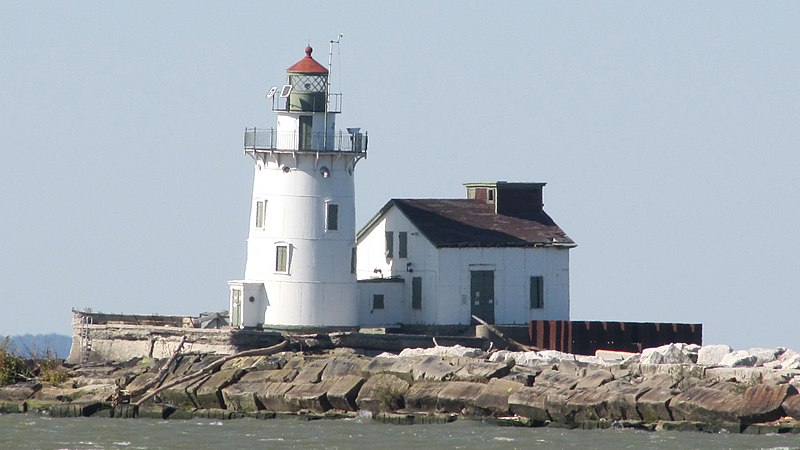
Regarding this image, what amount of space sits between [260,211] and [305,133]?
217 cm

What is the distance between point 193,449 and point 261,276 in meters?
14.4

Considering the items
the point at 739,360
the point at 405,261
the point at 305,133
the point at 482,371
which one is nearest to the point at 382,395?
the point at 482,371

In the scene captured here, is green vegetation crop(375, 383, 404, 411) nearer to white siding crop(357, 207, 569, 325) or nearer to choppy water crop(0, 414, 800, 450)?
choppy water crop(0, 414, 800, 450)

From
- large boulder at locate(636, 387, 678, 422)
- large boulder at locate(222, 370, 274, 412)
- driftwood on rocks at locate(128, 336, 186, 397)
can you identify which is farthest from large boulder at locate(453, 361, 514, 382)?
driftwood on rocks at locate(128, 336, 186, 397)

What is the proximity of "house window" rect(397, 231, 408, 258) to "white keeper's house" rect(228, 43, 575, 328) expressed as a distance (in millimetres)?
25

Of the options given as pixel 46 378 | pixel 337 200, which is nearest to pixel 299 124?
pixel 337 200

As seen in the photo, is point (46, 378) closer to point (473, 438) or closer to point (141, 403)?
point (141, 403)

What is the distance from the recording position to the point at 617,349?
50656 mm

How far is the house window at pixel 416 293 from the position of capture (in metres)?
51.2

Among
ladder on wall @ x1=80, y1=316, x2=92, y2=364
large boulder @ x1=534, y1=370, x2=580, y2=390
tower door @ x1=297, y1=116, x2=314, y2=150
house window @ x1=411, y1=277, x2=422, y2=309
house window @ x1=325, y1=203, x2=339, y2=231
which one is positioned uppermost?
tower door @ x1=297, y1=116, x2=314, y2=150

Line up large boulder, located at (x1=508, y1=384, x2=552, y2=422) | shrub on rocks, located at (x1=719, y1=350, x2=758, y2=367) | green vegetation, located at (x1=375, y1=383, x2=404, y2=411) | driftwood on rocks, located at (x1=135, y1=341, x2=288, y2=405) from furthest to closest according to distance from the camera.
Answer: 1. shrub on rocks, located at (x1=719, y1=350, x2=758, y2=367)
2. driftwood on rocks, located at (x1=135, y1=341, x2=288, y2=405)
3. green vegetation, located at (x1=375, y1=383, x2=404, y2=411)
4. large boulder, located at (x1=508, y1=384, x2=552, y2=422)

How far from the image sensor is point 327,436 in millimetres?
37406

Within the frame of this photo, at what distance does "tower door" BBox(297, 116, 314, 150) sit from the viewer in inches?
1955

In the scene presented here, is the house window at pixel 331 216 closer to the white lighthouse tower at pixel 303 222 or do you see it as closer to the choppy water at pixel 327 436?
the white lighthouse tower at pixel 303 222
